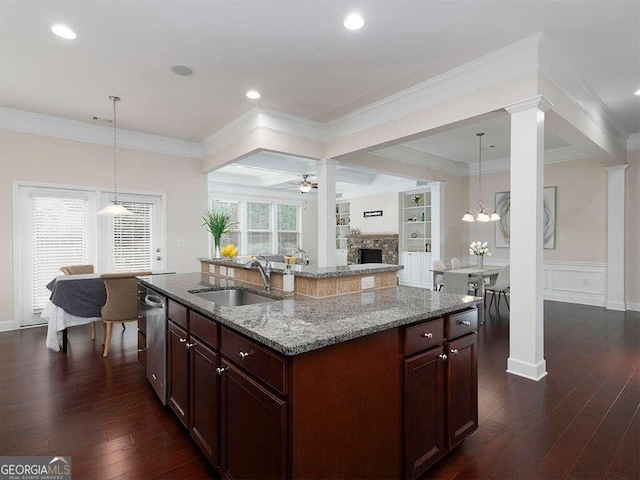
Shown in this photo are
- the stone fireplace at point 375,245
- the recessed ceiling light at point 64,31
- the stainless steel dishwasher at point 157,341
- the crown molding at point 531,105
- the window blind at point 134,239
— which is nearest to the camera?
the stainless steel dishwasher at point 157,341

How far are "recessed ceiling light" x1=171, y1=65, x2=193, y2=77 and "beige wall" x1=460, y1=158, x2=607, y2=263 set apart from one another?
21.4ft

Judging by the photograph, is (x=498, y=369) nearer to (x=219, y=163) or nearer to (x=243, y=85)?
(x=243, y=85)

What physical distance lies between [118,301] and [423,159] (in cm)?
569

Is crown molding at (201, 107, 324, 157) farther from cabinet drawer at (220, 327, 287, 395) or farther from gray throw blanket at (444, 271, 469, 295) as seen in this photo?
cabinet drawer at (220, 327, 287, 395)

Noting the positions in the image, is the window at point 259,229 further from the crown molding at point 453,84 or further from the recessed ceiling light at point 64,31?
the recessed ceiling light at point 64,31

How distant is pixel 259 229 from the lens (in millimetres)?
9305

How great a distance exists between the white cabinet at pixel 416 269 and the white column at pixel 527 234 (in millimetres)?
5080

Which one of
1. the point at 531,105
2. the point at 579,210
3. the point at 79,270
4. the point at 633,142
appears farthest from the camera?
the point at 579,210

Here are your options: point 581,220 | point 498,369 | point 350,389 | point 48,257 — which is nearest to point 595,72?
point 498,369

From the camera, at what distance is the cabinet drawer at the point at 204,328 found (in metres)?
1.71

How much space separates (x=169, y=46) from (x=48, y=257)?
3.67m

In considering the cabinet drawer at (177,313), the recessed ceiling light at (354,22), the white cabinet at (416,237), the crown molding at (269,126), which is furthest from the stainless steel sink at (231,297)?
the white cabinet at (416,237)

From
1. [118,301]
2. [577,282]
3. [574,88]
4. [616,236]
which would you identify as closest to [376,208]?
[577,282]

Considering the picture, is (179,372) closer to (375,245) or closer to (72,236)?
(72,236)
